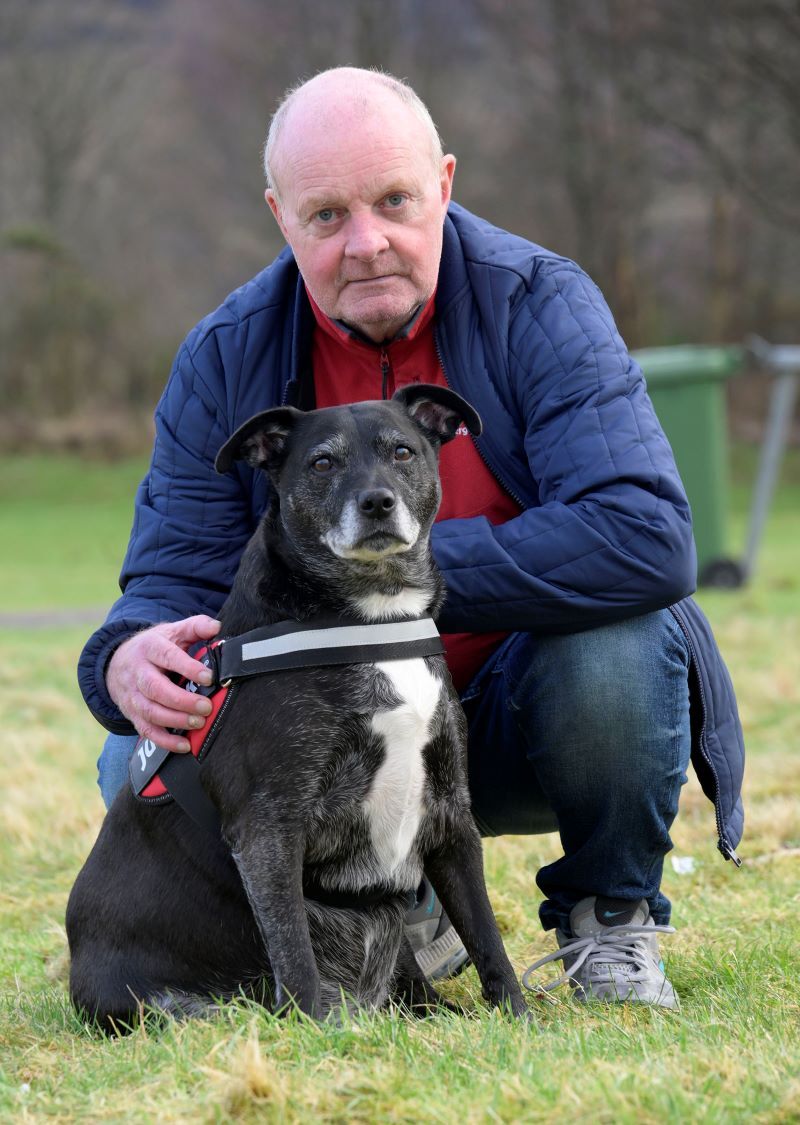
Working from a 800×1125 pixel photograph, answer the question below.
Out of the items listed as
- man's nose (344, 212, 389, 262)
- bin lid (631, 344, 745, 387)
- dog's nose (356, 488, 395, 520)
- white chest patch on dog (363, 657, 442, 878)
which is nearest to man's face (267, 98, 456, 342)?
man's nose (344, 212, 389, 262)

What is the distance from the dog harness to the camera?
2.63 meters

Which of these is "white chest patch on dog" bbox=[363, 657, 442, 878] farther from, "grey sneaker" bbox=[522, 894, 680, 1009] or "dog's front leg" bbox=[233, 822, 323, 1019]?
"grey sneaker" bbox=[522, 894, 680, 1009]

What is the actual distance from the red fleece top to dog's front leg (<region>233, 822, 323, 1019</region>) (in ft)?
2.39

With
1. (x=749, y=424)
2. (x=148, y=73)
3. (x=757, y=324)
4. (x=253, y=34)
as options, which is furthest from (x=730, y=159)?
(x=148, y=73)

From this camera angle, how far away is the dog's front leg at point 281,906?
2.53 meters

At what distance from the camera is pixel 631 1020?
2621mm

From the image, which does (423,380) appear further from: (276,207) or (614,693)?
(614,693)

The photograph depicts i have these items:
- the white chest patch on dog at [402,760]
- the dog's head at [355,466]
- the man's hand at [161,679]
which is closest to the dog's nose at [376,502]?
the dog's head at [355,466]

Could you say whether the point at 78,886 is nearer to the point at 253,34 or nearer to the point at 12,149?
the point at 253,34

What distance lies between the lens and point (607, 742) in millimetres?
2826

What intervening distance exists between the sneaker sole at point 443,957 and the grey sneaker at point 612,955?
0.29m

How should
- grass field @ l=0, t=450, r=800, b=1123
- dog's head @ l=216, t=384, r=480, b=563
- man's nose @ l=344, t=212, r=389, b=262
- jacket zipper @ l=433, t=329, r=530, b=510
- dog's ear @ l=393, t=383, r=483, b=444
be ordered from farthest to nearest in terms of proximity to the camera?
1. jacket zipper @ l=433, t=329, r=530, b=510
2. man's nose @ l=344, t=212, r=389, b=262
3. dog's ear @ l=393, t=383, r=483, b=444
4. dog's head @ l=216, t=384, r=480, b=563
5. grass field @ l=0, t=450, r=800, b=1123

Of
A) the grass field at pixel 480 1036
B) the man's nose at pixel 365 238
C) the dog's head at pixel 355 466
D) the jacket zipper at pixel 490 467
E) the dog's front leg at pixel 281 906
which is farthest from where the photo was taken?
the jacket zipper at pixel 490 467

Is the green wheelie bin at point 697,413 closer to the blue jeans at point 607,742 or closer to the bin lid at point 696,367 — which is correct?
the bin lid at point 696,367
